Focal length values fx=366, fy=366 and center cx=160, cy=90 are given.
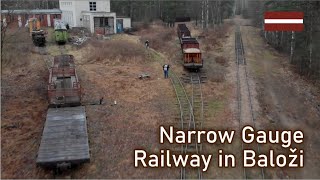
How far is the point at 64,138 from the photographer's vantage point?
54.4ft

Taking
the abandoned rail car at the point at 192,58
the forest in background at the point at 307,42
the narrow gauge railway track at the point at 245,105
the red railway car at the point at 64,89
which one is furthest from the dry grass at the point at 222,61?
the red railway car at the point at 64,89

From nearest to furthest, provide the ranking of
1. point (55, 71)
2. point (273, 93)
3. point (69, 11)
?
point (55, 71) → point (273, 93) → point (69, 11)

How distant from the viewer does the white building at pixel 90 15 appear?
150 ft

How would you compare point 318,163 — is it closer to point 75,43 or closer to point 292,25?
point 292,25

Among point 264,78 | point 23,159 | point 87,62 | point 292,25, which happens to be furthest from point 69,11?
point 23,159

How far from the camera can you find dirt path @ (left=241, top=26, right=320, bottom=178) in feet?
58.1

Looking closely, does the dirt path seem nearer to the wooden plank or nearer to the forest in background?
the forest in background

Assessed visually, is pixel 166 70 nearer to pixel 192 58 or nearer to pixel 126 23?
pixel 192 58

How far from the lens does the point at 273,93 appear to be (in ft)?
86.8

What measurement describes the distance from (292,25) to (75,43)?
76.9ft

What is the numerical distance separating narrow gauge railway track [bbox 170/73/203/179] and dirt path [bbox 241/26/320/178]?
132 inches

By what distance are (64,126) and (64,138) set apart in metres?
1.49

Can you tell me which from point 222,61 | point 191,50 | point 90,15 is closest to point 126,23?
point 90,15

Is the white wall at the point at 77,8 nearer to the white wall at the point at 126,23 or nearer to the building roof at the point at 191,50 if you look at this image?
the white wall at the point at 126,23
